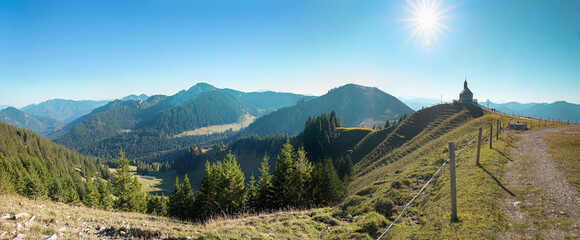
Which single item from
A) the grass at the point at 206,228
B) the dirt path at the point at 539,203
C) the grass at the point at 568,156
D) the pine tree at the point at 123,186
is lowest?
the pine tree at the point at 123,186

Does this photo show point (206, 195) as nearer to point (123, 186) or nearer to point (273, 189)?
point (273, 189)

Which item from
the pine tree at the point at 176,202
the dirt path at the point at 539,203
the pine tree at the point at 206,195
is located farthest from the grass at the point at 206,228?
the pine tree at the point at 176,202

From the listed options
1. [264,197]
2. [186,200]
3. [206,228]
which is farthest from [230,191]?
[206,228]

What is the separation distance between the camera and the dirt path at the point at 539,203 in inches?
348

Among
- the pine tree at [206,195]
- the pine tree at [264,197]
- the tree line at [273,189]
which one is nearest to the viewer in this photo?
the tree line at [273,189]

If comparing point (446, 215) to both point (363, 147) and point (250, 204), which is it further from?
point (363, 147)

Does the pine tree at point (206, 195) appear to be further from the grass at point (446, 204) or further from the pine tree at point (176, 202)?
the grass at point (446, 204)

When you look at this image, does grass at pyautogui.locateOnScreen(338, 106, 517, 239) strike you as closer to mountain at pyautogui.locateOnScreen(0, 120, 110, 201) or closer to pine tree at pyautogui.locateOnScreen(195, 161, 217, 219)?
pine tree at pyautogui.locateOnScreen(195, 161, 217, 219)

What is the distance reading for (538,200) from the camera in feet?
36.9

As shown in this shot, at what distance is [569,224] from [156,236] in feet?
61.6

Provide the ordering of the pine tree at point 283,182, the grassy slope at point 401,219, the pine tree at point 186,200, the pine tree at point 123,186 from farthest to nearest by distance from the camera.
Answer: the pine tree at point 186,200, the pine tree at point 123,186, the pine tree at point 283,182, the grassy slope at point 401,219

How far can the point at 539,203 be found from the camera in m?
10.9

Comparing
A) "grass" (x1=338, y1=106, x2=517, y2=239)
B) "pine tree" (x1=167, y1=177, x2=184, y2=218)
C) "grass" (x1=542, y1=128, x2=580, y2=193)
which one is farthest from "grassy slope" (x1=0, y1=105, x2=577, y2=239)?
"pine tree" (x1=167, y1=177, x2=184, y2=218)

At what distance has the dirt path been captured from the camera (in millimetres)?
8842
